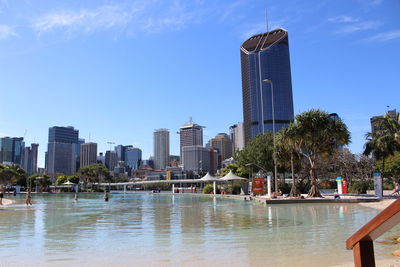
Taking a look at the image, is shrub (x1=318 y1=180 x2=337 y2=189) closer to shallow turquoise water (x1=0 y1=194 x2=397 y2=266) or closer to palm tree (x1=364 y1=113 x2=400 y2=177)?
palm tree (x1=364 y1=113 x2=400 y2=177)

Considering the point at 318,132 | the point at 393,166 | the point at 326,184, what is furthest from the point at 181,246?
the point at 326,184

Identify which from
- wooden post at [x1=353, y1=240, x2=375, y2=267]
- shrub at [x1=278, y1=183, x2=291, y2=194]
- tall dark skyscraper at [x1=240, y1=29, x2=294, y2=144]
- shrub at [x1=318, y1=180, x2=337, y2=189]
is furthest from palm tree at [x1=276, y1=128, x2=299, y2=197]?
tall dark skyscraper at [x1=240, y1=29, x2=294, y2=144]

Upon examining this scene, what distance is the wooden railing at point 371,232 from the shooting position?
3330 mm

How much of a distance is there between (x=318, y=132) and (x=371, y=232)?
33928mm

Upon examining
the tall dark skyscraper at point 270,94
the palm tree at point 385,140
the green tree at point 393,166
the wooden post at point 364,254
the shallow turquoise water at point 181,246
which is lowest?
the shallow turquoise water at point 181,246

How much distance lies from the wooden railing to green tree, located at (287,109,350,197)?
33620mm

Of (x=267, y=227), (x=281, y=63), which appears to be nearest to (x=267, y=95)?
(x=281, y=63)

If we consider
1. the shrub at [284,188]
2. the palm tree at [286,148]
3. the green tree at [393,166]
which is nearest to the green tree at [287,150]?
the palm tree at [286,148]

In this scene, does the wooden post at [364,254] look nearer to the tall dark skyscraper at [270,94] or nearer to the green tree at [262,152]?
the green tree at [262,152]

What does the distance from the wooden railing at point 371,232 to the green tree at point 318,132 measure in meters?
33.6

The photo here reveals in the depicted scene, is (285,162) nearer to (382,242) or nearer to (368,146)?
(368,146)

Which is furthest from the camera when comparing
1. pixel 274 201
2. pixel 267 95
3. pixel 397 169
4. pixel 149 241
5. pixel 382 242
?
pixel 267 95

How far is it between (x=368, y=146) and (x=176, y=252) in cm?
4077

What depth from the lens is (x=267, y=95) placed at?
19112cm
